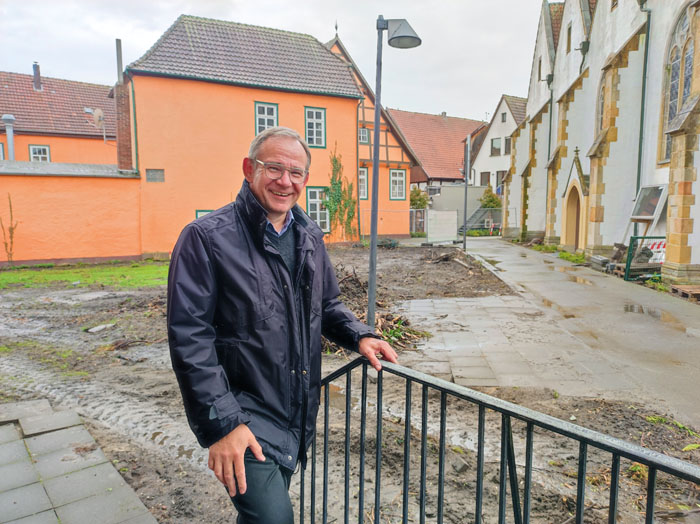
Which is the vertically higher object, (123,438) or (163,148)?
(163,148)

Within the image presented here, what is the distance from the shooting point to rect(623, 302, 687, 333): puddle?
8258mm

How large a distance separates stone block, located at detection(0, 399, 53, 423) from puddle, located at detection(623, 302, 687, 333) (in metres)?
8.80

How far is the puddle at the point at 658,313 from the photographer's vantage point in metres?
8.26

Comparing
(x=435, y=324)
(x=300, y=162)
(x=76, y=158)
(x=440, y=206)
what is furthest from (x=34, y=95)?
(x=300, y=162)

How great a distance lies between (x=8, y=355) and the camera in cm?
687

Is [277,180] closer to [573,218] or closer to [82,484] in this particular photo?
[82,484]

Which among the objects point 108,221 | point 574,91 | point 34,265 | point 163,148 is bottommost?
point 34,265

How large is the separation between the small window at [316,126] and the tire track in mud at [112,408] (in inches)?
781

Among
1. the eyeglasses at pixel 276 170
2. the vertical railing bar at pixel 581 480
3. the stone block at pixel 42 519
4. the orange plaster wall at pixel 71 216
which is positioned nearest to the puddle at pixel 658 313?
the vertical railing bar at pixel 581 480

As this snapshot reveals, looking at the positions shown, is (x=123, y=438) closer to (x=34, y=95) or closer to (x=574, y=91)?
(x=574, y=91)

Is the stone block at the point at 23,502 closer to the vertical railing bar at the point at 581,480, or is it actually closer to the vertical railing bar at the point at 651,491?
the vertical railing bar at the point at 581,480

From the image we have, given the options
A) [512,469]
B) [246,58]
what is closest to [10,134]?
[246,58]

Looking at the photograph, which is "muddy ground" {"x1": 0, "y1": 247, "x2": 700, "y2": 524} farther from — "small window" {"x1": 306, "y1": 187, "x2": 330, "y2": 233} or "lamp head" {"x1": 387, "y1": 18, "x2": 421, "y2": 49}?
"small window" {"x1": 306, "y1": 187, "x2": 330, "y2": 233}

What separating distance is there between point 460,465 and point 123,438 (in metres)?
2.82
